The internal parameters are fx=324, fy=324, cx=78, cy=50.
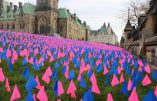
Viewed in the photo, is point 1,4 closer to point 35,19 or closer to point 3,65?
point 35,19

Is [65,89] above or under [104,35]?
under

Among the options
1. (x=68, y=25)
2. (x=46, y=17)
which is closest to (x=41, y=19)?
(x=46, y=17)

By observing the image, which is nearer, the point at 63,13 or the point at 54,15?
the point at 54,15

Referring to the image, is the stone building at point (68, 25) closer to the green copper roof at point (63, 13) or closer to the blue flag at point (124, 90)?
the green copper roof at point (63, 13)

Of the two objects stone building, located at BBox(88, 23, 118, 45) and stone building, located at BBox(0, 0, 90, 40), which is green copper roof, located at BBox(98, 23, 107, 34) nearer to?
stone building, located at BBox(88, 23, 118, 45)

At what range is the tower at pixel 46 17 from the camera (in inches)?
3750

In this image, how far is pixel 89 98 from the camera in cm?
391

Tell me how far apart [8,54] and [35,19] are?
90.5 m

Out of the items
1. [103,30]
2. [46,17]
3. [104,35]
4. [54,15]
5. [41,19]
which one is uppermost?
[54,15]

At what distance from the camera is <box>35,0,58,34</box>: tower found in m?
95.2

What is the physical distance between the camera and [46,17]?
314ft

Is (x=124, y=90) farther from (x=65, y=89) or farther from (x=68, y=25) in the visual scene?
(x=68, y=25)

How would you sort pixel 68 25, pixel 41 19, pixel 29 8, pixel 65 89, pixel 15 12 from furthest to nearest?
pixel 15 12 → pixel 68 25 → pixel 29 8 → pixel 41 19 → pixel 65 89

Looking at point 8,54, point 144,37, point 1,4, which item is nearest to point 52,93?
point 8,54
